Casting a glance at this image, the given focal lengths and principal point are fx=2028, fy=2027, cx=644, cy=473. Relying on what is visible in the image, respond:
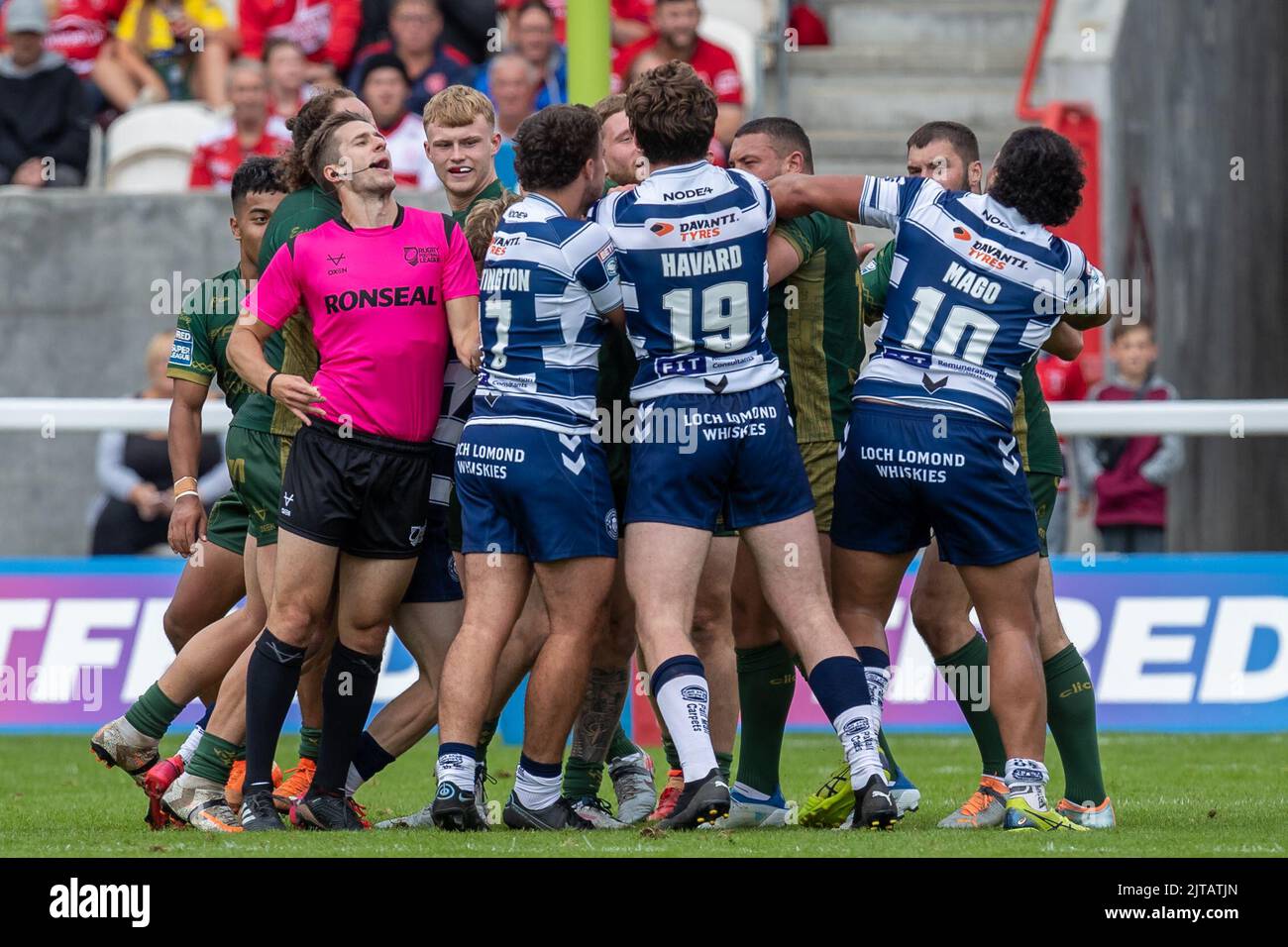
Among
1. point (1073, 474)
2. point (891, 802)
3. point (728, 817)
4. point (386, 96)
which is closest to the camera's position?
point (891, 802)

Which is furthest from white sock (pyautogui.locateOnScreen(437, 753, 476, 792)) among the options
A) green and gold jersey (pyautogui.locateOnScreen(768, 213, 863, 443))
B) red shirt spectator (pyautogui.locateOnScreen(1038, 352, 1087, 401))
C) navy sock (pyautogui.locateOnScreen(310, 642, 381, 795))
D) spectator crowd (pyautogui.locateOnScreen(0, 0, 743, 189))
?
red shirt spectator (pyautogui.locateOnScreen(1038, 352, 1087, 401))

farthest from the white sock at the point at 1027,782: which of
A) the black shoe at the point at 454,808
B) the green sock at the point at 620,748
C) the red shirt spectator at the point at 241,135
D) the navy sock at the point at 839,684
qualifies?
the red shirt spectator at the point at 241,135

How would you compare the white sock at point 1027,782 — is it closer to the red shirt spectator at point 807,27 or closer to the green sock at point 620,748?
the green sock at point 620,748

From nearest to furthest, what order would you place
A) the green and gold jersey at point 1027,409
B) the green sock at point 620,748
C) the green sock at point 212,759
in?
the green sock at point 212,759
the green and gold jersey at point 1027,409
the green sock at point 620,748

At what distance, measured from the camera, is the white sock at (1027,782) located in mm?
6414

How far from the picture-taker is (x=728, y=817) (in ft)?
22.4

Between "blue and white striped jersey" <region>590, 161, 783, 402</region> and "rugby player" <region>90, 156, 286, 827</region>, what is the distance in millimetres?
1500

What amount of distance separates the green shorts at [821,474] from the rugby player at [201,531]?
1.91 meters

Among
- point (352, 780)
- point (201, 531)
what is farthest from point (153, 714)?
point (352, 780)

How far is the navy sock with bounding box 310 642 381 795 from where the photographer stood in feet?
21.7

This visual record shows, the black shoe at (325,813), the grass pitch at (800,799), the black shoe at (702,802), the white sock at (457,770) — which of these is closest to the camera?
the grass pitch at (800,799)
